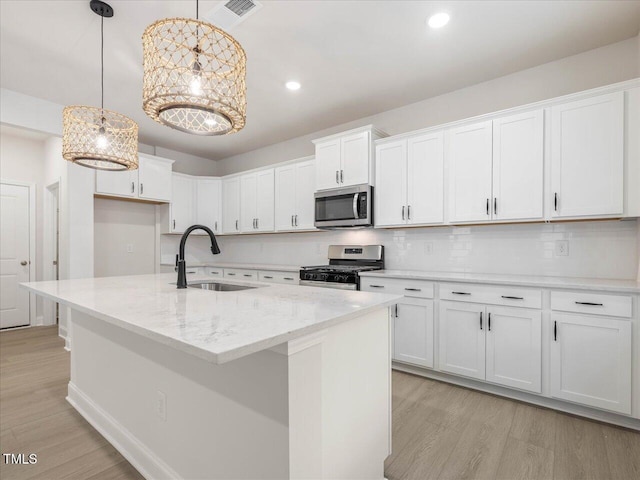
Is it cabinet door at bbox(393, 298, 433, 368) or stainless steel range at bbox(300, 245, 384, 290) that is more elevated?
stainless steel range at bbox(300, 245, 384, 290)

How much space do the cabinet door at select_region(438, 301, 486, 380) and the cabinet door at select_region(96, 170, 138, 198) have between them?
4.09 m

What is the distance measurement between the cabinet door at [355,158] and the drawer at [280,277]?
128 cm

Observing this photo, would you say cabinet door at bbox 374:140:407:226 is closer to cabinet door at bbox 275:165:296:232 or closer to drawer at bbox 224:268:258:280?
cabinet door at bbox 275:165:296:232

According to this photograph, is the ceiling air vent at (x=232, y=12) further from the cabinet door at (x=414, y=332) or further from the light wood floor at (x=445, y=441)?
the light wood floor at (x=445, y=441)

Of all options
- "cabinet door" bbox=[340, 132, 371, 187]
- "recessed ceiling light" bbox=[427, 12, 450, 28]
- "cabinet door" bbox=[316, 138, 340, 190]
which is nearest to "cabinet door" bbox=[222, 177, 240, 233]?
"cabinet door" bbox=[316, 138, 340, 190]

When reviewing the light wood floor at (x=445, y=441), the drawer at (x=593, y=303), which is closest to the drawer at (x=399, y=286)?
the light wood floor at (x=445, y=441)

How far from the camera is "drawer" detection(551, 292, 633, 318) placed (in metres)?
2.08

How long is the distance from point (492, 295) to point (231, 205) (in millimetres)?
3992

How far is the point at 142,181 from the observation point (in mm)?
4633

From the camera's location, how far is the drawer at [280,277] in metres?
4.04

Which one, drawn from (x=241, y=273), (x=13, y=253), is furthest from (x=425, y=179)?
(x=13, y=253)

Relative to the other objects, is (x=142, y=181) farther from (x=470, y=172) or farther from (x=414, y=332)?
(x=470, y=172)

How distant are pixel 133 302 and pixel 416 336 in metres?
2.32

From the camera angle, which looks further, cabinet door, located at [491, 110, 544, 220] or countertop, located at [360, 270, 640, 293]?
cabinet door, located at [491, 110, 544, 220]
